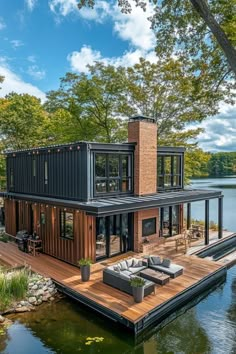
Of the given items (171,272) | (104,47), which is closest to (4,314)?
(171,272)

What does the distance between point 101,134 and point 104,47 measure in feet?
21.5

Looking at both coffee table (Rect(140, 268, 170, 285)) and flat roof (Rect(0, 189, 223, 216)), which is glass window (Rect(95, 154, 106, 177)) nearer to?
flat roof (Rect(0, 189, 223, 216))

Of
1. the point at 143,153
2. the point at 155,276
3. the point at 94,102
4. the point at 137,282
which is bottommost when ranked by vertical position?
the point at 155,276

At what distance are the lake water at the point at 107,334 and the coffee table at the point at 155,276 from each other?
1.13 meters

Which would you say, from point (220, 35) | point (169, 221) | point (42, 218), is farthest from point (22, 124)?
point (220, 35)

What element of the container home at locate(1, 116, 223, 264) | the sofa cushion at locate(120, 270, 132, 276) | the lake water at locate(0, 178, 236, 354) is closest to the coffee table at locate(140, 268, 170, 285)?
the sofa cushion at locate(120, 270, 132, 276)

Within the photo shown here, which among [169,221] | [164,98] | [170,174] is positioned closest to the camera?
[169,221]

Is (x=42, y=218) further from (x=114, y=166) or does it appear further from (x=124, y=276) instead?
(x=124, y=276)

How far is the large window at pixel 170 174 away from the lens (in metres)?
14.5

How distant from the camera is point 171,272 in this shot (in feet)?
31.7

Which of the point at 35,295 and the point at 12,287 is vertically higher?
the point at 12,287

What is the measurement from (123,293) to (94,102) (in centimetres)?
1531

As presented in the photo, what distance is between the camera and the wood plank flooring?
7.70 metres

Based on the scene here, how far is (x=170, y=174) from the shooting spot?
15.2 meters
